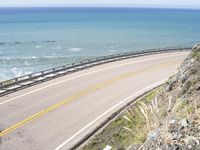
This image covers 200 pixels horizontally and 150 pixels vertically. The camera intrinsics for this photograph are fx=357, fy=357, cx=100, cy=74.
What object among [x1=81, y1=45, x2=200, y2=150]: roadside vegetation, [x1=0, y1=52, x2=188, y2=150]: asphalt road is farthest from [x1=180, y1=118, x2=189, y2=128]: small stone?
[x1=0, y1=52, x2=188, y2=150]: asphalt road

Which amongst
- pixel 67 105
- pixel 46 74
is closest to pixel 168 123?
pixel 67 105

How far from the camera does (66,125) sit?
16703 mm

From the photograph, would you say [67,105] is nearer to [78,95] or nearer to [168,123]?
[78,95]

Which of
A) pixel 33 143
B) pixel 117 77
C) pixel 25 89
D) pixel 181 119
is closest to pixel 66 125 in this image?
pixel 33 143

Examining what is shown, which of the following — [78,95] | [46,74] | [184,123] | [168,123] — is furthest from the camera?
[46,74]

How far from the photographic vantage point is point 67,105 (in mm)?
20016

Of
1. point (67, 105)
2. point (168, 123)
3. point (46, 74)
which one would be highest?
point (168, 123)

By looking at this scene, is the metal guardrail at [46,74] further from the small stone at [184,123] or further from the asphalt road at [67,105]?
the small stone at [184,123]

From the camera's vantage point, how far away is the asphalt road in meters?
15.1

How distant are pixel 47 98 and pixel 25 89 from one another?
2.95 meters

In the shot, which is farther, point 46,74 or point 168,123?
point 46,74

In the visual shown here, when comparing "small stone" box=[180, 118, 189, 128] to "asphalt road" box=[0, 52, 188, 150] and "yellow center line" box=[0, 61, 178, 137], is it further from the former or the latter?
"yellow center line" box=[0, 61, 178, 137]

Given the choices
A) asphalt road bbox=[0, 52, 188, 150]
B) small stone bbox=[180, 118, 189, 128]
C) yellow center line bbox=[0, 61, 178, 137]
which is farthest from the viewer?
yellow center line bbox=[0, 61, 178, 137]

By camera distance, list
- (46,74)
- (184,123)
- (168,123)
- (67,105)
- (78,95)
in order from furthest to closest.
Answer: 1. (46,74)
2. (78,95)
3. (67,105)
4. (168,123)
5. (184,123)
